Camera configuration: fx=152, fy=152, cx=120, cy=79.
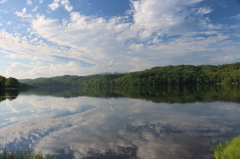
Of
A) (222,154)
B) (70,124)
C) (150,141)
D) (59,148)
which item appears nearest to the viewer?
(222,154)

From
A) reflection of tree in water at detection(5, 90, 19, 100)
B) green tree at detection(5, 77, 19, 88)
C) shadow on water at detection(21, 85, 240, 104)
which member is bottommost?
shadow on water at detection(21, 85, 240, 104)

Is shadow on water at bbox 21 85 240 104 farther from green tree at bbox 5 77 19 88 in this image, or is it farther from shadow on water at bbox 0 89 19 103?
green tree at bbox 5 77 19 88

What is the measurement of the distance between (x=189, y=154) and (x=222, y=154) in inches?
65.4

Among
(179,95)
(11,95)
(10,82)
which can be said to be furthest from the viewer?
(10,82)

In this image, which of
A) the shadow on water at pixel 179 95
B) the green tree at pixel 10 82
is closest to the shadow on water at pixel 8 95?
the shadow on water at pixel 179 95

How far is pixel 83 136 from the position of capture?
12.6 meters

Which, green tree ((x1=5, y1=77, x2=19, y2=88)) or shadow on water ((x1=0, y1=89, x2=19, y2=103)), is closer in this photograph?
shadow on water ((x1=0, y1=89, x2=19, y2=103))

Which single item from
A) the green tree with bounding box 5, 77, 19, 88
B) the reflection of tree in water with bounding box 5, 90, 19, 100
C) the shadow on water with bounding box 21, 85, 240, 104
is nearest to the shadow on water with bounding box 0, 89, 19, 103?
the reflection of tree in water with bounding box 5, 90, 19, 100

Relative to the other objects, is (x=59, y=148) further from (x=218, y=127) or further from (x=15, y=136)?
(x=218, y=127)

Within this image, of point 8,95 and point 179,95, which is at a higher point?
point 8,95

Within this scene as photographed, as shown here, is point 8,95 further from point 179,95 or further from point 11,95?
point 179,95

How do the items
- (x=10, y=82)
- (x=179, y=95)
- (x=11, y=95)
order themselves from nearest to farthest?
(x=179, y=95)
(x=11, y=95)
(x=10, y=82)

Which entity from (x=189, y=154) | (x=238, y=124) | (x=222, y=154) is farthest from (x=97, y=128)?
(x=238, y=124)

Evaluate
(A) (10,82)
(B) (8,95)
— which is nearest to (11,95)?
(B) (8,95)
